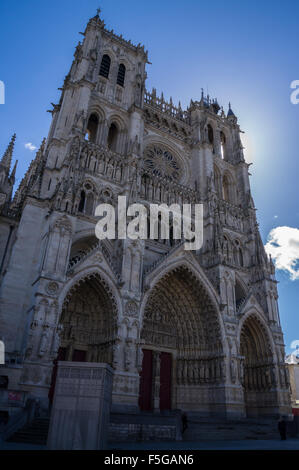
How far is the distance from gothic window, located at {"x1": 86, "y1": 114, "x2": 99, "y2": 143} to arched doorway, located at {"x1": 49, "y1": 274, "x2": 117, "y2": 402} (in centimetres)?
1396

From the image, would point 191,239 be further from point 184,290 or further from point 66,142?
point 66,142

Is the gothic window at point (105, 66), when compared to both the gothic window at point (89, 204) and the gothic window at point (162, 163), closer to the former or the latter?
the gothic window at point (162, 163)

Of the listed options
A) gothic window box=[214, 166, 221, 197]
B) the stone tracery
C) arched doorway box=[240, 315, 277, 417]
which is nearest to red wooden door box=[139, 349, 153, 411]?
the stone tracery

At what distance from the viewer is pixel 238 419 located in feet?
61.7

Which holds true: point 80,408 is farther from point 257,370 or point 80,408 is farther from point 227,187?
point 227,187

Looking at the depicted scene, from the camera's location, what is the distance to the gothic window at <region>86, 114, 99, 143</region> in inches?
1061

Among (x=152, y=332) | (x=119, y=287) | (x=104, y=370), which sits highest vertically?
(x=119, y=287)

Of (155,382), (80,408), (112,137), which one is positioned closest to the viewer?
(80,408)

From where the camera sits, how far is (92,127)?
27641mm

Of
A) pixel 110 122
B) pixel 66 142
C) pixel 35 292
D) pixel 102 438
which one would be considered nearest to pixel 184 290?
pixel 35 292

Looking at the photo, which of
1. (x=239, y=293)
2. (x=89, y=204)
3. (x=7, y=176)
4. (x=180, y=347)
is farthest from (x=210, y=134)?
(x=180, y=347)

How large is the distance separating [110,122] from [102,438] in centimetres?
2398

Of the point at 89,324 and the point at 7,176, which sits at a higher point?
the point at 7,176

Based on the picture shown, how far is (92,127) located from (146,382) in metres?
20.0
